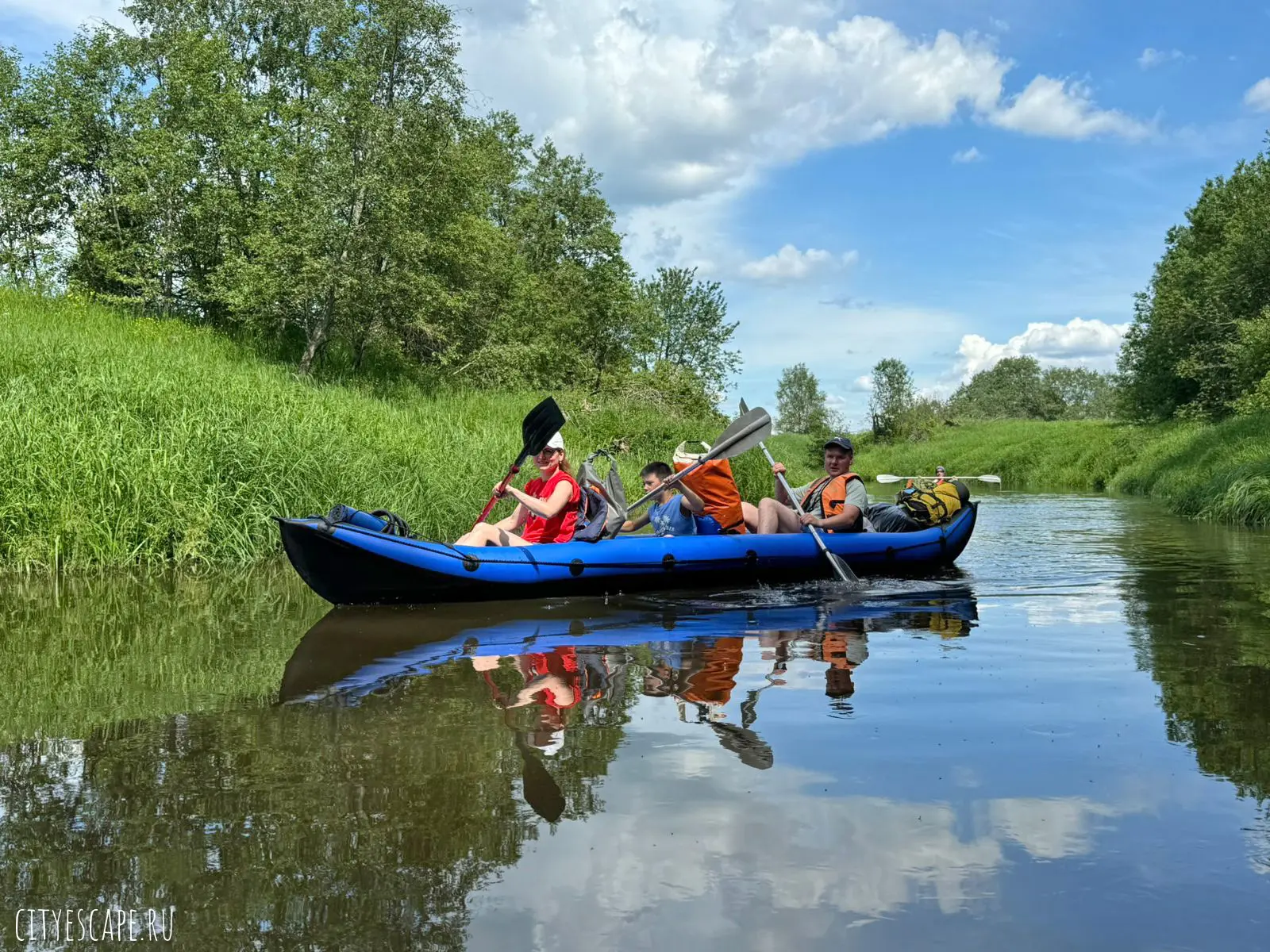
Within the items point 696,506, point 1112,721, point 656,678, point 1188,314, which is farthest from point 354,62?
point 1188,314

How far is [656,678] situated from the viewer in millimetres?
5031

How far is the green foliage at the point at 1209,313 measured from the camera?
24.9 m

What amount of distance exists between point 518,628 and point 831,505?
356cm

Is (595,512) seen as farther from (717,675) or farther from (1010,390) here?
(1010,390)

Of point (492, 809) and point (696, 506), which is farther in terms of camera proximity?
point (696, 506)

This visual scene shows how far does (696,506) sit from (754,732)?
4548 mm

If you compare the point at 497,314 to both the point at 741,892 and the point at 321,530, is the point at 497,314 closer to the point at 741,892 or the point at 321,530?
the point at 321,530

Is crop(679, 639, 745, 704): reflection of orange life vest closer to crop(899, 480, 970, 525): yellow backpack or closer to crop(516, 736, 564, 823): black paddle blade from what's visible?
crop(516, 736, 564, 823): black paddle blade

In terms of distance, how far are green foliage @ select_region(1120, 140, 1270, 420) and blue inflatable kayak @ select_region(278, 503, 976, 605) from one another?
1662cm

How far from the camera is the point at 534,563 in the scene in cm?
726

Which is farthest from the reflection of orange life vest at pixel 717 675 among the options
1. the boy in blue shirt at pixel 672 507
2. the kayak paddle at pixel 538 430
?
the boy in blue shirt at pixel 672 507

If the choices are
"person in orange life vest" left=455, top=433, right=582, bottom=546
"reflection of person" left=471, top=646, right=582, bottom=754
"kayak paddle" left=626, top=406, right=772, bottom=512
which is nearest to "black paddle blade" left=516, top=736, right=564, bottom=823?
"reflection of person" left=471, top=646, right=582, bottom=754

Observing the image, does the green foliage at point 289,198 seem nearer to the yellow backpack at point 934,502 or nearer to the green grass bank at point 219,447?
the green grass bank at point 219,447

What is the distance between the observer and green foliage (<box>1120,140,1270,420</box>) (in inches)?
980
